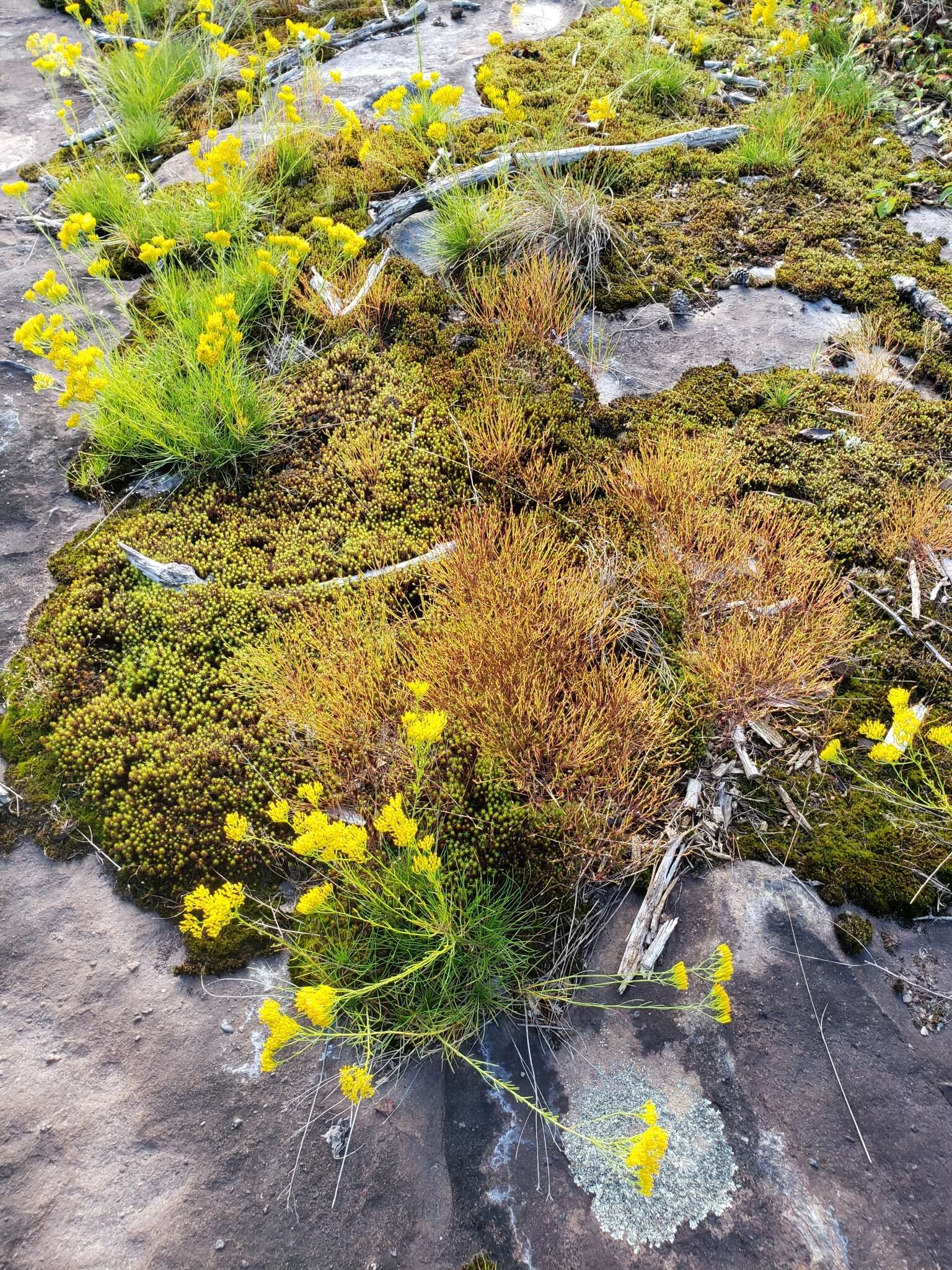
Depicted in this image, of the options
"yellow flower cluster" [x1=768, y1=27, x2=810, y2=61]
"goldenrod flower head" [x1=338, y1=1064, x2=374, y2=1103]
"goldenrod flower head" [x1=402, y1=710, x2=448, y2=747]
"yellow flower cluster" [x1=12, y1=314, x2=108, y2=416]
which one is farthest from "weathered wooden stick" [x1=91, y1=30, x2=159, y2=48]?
"goldenrod flower head" [x1=338, y1=1064, x2=374, y2=1103]

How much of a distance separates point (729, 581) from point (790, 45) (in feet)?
22.4

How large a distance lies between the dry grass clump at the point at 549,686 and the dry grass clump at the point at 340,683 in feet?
0.72

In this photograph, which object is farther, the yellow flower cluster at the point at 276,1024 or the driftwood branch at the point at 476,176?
the driftwood branch at the point at 476,176

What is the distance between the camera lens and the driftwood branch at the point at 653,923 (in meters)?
2.80

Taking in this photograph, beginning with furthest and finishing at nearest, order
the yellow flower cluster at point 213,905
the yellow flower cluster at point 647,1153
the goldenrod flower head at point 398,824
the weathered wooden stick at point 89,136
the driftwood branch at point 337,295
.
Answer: the weathered wooden stick at point 89,136, the driftwood branch at point 337,295, the yellow flower cluster at point 213,905, the goldenrod flower head at point 398,824, the yellow flower cluster at point 647,1153

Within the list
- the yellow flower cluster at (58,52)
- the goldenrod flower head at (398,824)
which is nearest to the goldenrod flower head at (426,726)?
the goldenrod flower head at (398,824)

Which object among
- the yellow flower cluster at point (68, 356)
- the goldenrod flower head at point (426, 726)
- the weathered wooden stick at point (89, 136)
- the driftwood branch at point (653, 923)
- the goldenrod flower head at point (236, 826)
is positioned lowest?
the driftwood branch at point (653, 923)

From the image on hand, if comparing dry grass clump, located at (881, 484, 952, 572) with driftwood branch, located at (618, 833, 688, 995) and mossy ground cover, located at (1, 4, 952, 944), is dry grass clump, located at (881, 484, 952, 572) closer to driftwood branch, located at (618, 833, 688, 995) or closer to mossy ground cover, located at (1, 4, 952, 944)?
mossy ground cover, located at (1, 4, 952, 944)

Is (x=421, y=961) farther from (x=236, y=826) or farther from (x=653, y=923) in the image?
(x=653, y=923)

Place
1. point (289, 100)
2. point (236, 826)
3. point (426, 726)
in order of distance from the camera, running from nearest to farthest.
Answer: point (426, 726) < point (236, 826) < point (289, 100)

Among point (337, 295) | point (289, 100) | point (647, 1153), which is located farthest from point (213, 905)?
point (289, 100)

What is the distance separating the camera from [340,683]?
11.0 ft

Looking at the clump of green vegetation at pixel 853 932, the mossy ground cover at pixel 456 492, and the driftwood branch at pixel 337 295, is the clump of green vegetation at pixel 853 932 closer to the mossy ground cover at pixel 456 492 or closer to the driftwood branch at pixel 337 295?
the mossy ground cover at pixel 456 492

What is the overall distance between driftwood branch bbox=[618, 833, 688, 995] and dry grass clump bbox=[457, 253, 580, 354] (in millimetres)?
3609
